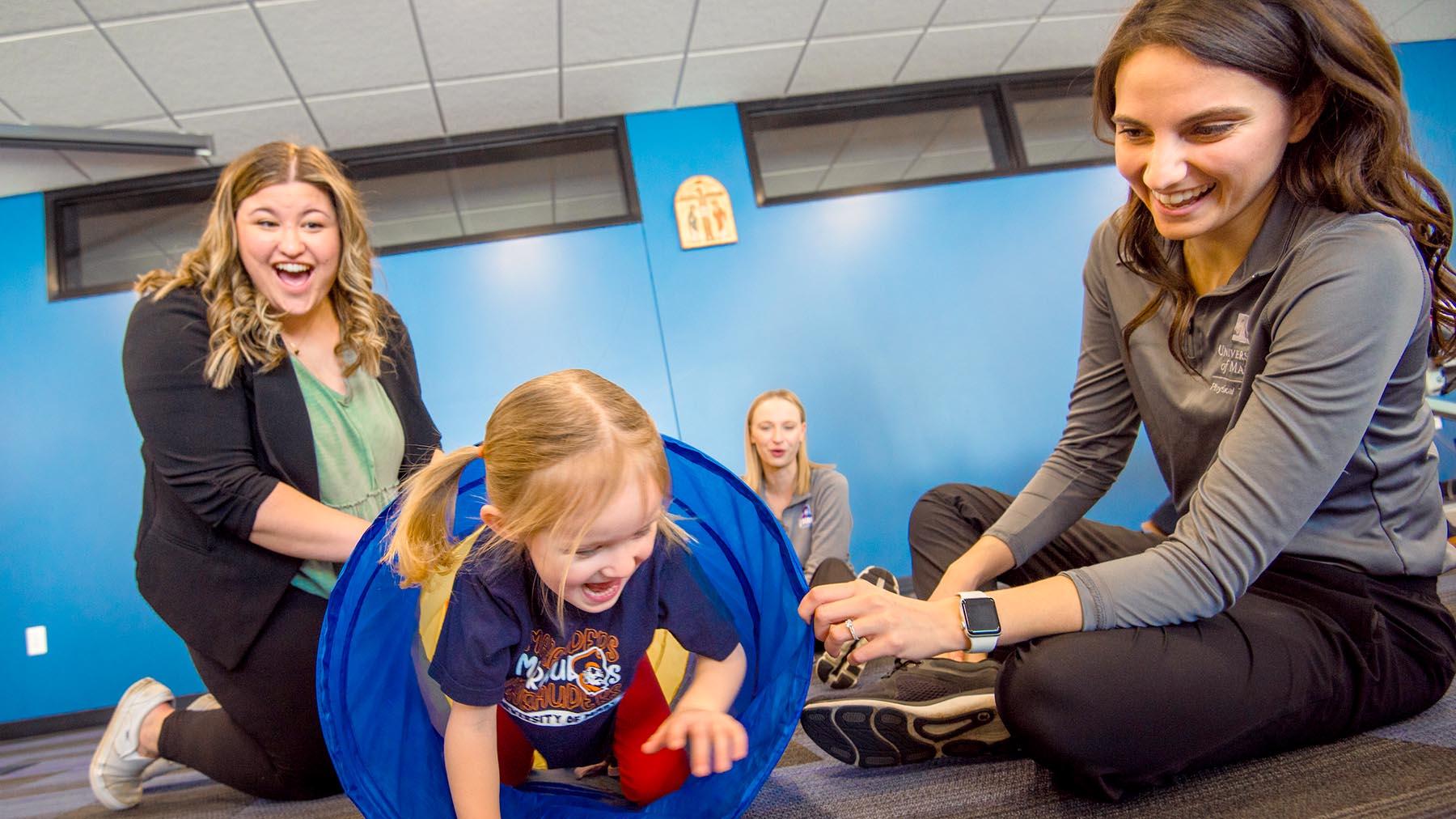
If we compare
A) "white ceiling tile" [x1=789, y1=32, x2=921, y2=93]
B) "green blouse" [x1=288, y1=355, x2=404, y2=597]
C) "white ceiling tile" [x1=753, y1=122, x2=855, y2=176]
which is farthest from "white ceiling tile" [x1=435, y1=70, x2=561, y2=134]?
"green blouse" [x1=288, y1=355, x2=404, y2=597]

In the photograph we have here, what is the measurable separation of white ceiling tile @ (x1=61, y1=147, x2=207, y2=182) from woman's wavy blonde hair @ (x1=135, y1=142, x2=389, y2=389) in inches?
97.0

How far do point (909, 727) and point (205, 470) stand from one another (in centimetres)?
123

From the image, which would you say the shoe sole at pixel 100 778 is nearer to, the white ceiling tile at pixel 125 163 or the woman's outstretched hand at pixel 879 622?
the woman's outstretched hand at pixel 879 622

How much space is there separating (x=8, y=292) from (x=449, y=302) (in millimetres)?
1997

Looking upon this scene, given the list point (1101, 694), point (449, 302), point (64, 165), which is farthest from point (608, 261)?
point (1101, 694)

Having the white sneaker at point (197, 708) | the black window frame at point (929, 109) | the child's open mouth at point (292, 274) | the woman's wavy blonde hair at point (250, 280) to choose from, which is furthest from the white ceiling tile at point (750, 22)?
the white sneaker at point (197, 708)

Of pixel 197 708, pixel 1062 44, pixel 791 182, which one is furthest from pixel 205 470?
pixel 1062 44

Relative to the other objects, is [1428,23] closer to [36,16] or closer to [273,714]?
[273,714]

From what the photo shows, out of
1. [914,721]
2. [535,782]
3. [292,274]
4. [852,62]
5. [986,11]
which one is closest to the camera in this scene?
[914,721]

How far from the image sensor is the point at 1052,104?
4.41 m

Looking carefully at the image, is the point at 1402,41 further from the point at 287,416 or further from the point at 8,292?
the point at 8,292

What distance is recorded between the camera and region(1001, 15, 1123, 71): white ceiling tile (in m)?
3.83

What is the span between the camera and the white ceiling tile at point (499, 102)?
3578 millimetres

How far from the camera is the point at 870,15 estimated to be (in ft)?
11.6
